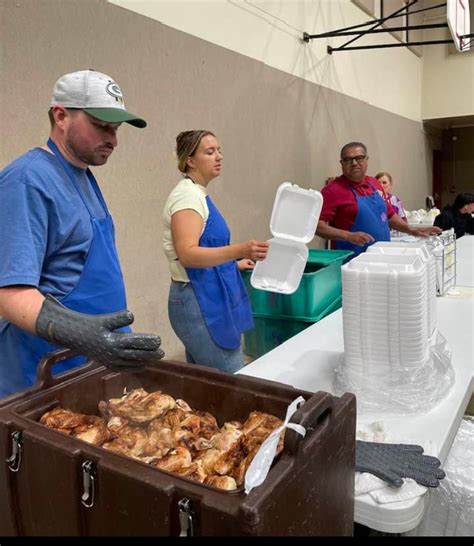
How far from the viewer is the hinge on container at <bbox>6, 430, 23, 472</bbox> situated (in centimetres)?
82

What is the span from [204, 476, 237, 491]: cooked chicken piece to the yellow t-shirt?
1.36 meters

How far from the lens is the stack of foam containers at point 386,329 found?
4.12 ft

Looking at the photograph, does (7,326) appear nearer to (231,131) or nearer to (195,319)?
(195,319)

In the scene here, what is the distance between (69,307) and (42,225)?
0.76 ft

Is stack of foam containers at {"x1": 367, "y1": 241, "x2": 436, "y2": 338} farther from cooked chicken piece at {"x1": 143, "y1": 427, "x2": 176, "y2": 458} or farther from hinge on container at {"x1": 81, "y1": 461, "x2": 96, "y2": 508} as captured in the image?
hinge on container at {"x1": 81, "y1": 461, "x2": 96, "y2": 508}

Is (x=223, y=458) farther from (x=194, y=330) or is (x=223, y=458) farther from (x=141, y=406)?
(x=194, y=330)

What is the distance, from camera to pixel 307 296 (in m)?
2.60

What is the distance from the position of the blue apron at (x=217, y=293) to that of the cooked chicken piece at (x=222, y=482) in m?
1.34

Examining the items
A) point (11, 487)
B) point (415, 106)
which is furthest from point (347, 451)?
point (415, 106)

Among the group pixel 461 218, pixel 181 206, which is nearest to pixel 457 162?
pixel 461 218

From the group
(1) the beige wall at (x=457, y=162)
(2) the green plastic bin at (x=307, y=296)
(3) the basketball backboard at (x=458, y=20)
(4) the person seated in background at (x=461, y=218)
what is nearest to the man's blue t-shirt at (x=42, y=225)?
(2) the green plastic bin at (x=307, y=296)

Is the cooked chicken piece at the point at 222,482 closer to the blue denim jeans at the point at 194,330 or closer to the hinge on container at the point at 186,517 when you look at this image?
the hinge on container at the point at 186,517

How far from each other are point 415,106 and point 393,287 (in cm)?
834

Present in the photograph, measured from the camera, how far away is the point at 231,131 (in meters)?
3.91
